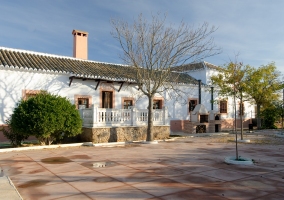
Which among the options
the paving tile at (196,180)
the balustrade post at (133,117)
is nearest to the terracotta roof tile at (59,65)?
the balustrade post at (133,117)

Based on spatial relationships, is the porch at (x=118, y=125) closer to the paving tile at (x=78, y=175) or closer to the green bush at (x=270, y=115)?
the paving tile at (x=78, y=175)

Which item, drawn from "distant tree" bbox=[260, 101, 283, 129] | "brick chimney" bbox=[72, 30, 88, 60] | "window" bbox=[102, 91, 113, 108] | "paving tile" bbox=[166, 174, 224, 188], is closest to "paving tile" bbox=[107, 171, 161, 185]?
"paving tile" bbox=[166, 174, 224, 188]

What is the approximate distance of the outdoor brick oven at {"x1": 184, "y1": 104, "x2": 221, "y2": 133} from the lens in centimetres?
1816

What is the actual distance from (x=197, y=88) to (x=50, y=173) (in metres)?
17.3

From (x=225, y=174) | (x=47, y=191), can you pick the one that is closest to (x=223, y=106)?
(x=225, y=174)

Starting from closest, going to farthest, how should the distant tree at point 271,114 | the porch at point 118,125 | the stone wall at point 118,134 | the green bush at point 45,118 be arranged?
the green bush at point 45,118 → the stone wall at point 118,134 → the porch at point 118,125 → the distant tree at point 271,114

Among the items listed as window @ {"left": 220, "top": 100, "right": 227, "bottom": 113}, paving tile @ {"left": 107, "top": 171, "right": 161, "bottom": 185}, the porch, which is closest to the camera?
paving tile @ {"left": 107, "top": 171, "right": 161, "bottom": 185}

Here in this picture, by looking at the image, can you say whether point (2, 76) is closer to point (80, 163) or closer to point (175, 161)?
point (80, 163)

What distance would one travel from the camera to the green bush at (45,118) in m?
10.5

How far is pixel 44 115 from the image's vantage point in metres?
10.6

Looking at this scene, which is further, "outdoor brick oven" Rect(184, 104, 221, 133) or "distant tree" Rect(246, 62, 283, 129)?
"distant tree" Rect(246, 62, 283, 129)

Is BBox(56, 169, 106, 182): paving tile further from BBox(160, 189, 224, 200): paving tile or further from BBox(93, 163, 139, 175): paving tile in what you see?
BBox(160, 189, 224, 200): paving tile

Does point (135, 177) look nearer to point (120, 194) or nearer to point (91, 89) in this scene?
point (120, 194)

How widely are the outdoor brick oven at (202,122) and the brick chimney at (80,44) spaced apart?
8714 millimetres
